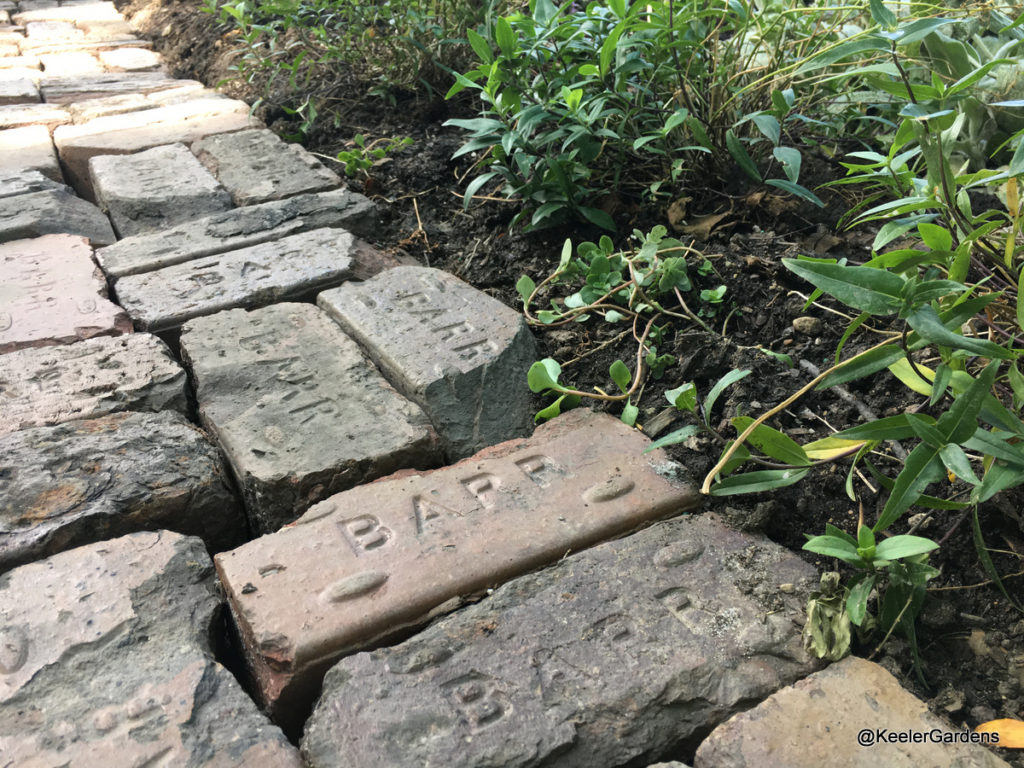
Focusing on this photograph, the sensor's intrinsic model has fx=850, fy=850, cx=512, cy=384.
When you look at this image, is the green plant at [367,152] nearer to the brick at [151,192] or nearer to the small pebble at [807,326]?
the brick at [151,192]

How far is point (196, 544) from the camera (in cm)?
140

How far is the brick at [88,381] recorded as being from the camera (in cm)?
171

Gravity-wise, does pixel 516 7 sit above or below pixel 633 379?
above

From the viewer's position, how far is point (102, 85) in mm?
4270

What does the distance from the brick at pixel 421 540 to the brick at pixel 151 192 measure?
1.63 metres

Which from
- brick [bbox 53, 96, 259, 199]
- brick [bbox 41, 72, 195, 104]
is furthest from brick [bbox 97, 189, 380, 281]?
brick [bbox 41, 72, 195, 104]

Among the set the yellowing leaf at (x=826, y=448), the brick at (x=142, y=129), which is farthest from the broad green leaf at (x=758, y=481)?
the brick at (x=142, y=129)

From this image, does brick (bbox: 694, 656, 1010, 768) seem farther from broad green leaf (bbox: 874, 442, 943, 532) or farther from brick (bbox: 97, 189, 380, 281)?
brick (bbox: 97, 189, 380, 281)

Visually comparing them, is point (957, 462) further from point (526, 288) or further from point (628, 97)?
point (628, 97)

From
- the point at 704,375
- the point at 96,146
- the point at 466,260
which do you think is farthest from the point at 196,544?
the point at 96,146

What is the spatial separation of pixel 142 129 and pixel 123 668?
2.88 meters

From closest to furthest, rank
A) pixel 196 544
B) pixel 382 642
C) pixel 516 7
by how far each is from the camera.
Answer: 1. pixel 382 642
2. pixel 196 544
3. pixel 516 7

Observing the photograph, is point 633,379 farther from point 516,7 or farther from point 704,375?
point 516,7

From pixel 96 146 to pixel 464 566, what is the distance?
8.96 ft
